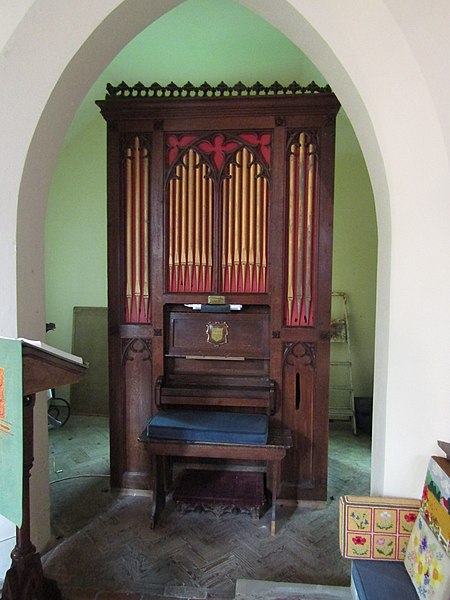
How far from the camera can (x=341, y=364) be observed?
4.32m

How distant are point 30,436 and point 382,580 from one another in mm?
1517

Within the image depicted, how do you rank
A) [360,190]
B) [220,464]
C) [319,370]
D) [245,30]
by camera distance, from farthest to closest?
[360,190]
[245,30]
[220,464]
[319,370]

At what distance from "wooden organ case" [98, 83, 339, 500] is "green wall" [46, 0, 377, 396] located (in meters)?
1.03

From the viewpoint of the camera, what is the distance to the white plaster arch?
1707 mm

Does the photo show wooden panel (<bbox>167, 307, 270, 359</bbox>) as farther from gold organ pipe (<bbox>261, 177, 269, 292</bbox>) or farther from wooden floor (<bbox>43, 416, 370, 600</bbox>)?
wooden floor (<bbox>43, 416, 370, 600</bbox>)

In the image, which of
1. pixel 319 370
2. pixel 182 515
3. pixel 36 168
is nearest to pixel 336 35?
pixel 36 168

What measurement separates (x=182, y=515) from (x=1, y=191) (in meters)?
2.28

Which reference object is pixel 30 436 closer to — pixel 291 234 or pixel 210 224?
pixel 210 224

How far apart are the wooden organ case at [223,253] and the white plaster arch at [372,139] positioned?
0.64 meters

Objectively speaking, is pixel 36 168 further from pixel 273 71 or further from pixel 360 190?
pixel 360 190

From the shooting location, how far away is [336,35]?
174 centimetres

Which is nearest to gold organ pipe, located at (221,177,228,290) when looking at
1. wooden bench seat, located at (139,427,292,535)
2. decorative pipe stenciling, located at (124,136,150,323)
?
decorative pipe stenciling, located at (124,136,150,323)

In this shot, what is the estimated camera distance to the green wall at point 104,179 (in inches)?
134

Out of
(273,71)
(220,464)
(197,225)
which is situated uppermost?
(273,71)
